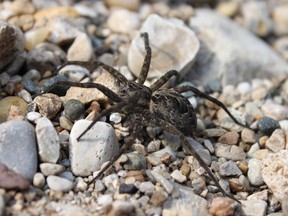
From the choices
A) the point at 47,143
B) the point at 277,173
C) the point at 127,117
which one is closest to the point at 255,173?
the point at 277,173

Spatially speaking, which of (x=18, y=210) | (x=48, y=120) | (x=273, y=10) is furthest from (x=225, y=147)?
(x=273, y=10)

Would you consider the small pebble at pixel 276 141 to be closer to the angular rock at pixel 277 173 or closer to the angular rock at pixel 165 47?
the angular rock at pixel 277 173

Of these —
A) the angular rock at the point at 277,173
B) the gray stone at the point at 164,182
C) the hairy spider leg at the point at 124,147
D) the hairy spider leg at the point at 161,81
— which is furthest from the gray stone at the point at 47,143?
the angular rock at the point at 277,173

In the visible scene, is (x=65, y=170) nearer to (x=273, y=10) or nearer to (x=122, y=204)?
(x=122, y=204)

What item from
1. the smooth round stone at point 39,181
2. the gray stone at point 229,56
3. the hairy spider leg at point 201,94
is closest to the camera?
the smooth round stone at point 39,181

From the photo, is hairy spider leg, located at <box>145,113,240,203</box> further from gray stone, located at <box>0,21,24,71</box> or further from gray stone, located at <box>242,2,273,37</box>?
gray stone, located at <box>242,2,273,37</box>

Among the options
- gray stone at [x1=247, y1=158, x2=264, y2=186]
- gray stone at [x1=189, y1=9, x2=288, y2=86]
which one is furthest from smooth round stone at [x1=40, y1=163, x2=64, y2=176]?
gray stone at [x1=189, y1=9, x2=288, y2=86]
